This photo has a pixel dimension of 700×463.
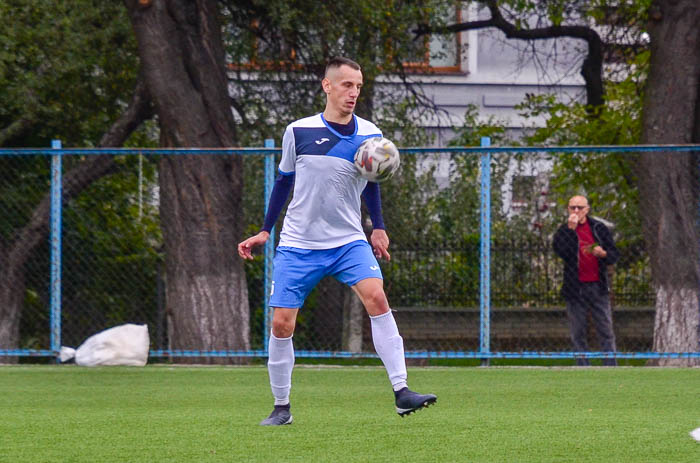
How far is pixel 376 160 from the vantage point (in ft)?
19.2

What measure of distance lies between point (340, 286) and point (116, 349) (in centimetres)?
342

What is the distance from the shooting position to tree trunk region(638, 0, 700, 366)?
36.2 feet

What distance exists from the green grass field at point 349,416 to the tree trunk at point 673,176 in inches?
49.6

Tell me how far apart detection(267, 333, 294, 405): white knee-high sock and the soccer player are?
13mm

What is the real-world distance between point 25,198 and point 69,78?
148 centimetres

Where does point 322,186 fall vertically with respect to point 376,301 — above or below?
above

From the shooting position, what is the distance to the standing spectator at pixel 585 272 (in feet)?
36.0

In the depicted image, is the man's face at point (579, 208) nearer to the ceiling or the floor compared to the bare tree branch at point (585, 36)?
nearer to the floor

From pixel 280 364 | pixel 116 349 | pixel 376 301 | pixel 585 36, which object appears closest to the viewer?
pixel 376 301

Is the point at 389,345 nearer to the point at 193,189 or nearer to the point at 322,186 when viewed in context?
the point at 322,186

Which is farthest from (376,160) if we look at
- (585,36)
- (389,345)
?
(585,36)

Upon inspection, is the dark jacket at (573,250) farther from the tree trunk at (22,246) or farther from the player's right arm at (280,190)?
the player's right arm at (280,190)

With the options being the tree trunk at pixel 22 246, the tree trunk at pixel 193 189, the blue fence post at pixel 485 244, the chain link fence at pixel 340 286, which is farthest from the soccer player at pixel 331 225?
the tree trunk at pixel 22 246

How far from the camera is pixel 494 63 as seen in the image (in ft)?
79.9
